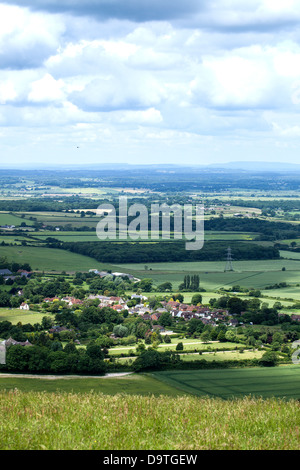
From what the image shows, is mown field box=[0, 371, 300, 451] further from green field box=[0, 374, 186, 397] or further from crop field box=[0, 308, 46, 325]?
crop field box=[0, 308, 46, 325]

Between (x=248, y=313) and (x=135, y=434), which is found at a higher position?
(x=135, y=434)

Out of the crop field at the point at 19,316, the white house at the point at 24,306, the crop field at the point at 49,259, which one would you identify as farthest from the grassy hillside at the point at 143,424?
the crop field at the point at 49,259

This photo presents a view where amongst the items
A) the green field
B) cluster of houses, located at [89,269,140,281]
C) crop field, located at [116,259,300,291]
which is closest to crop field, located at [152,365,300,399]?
the green field

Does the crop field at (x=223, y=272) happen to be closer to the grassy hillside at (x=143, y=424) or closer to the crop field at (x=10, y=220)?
the crop field at (x=10, y=220)

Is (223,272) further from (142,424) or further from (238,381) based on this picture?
(142,424)

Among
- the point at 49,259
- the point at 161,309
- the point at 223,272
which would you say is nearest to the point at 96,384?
the point at 161,309
